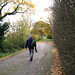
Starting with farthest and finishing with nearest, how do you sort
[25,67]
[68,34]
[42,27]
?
[42,27] < [25,67] < [68,34]

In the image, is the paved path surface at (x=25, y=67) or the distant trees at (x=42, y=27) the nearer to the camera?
the paved path surface at (x=25, y=67)

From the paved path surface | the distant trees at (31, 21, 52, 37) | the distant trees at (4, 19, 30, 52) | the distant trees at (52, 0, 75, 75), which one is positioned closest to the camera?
the distant trees at (52, 0, 75, 75)

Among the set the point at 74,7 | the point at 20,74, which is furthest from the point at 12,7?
the point at 74,7

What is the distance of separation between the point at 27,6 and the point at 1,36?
20.8ft

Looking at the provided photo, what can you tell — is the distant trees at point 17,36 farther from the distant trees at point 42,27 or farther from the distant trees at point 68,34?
the distant trees at point 42,27

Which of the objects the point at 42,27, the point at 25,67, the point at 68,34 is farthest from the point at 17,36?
the point at 42,27

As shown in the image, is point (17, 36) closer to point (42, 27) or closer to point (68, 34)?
point (68, 34)

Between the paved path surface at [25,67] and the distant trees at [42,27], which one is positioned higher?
the distant trees at [42,27]

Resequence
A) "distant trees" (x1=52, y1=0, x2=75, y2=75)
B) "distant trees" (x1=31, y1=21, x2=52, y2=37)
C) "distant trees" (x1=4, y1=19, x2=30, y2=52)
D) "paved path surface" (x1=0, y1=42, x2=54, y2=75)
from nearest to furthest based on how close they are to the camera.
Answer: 1. "distant trees" (x1=52, y1=0, x2=75, y2=75)
2. "paved path surface" (x1=0, y1=42, x2=54, y2=75)
3. "distant trees" (x1=4, y1=19, x2=30, y2=52)
4. "distant trees" (x1=31, y1=21, x2=52, y2=37)

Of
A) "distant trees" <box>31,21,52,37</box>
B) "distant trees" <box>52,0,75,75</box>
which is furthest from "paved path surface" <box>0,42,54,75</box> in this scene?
"distant trees" <box>31,21,52,37</box>

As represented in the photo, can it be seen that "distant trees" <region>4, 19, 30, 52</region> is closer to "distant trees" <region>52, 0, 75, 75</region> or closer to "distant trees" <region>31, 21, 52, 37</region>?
"distant trees" <region>52, 0, 75, 75</region>

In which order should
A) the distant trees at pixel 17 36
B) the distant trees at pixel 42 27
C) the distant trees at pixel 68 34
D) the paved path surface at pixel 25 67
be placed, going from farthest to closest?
the distant trees at pixel 42 27 < the distant trees at pixel 17 36 < the paved path surface at pixel 25 67 < the distant trees at pixel 68 34

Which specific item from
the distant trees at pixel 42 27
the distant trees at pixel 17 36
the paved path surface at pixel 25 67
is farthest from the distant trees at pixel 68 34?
the distant trees at pixel 42 27

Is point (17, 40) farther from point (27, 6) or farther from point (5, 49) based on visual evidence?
point (27, 6)
